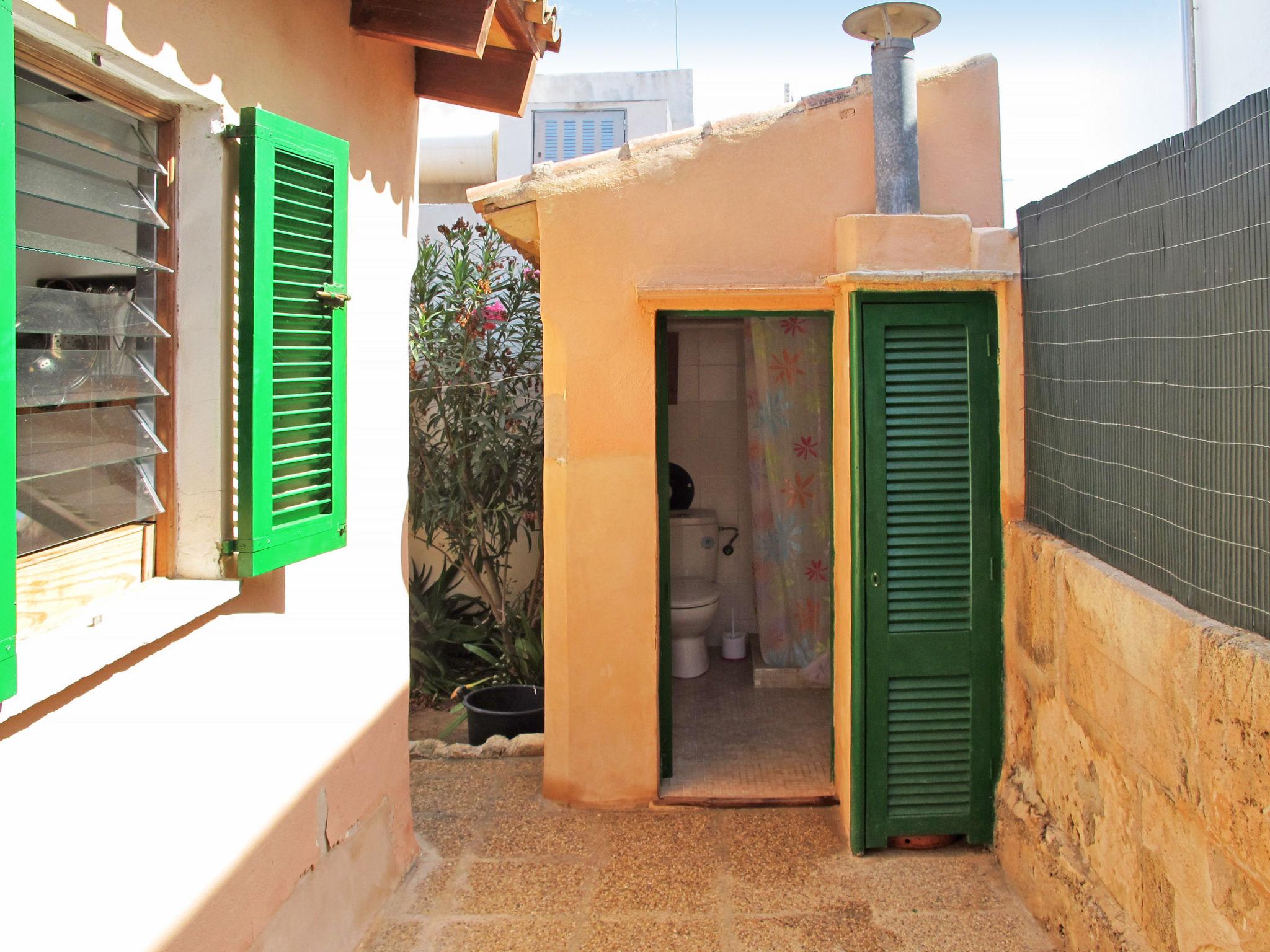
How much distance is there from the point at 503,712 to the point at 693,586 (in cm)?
169

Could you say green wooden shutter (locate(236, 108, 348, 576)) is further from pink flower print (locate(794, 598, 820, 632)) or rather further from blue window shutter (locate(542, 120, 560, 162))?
blue window shutter (locate(542, 120, 560, 162))

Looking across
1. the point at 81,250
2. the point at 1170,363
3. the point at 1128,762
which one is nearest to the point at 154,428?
the point at 81,250

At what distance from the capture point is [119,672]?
102 inches

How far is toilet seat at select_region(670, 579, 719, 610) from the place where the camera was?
6996 mm

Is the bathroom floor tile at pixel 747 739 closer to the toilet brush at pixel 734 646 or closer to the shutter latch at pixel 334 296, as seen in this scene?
the toilet brush at pixel 734 646

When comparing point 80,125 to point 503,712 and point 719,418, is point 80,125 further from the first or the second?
point 719,418

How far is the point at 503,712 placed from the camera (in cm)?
626

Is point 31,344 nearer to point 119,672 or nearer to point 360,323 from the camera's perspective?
point 119,672

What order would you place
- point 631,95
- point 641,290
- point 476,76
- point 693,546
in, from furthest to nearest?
point 631,95 → point 693,546 → point 641,290 → point 476,76

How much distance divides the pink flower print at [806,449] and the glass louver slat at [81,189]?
15.7 feet

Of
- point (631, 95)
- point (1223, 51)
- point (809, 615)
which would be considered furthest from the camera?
point (631, 95)

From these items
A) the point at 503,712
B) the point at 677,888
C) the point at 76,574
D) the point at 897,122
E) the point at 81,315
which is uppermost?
the point at 897,122

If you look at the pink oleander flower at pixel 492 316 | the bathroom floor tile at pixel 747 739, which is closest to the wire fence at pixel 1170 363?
the bathroom floor tile at pixel 747 739

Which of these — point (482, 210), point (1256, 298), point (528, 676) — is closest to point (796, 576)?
point (528, 676)
